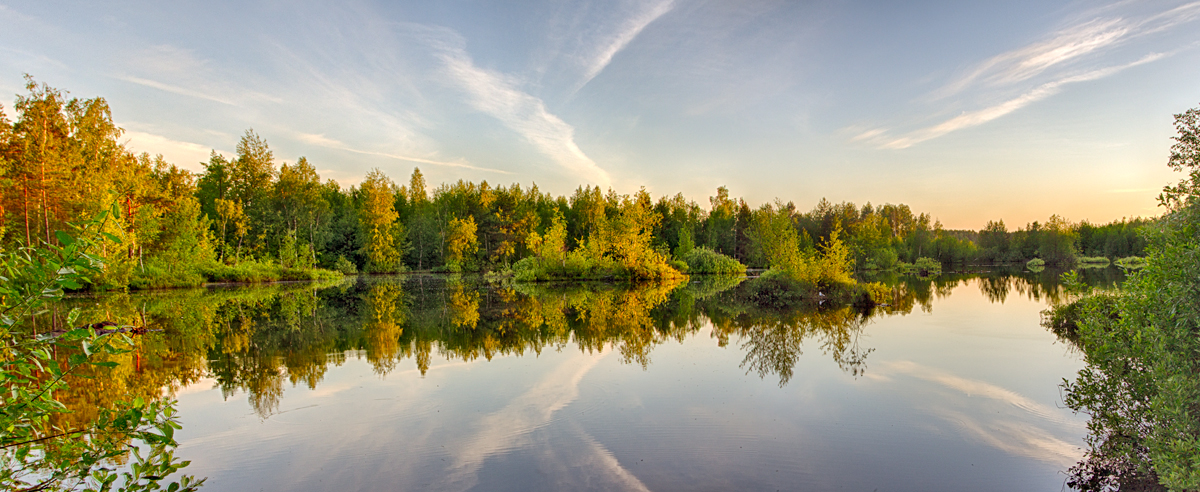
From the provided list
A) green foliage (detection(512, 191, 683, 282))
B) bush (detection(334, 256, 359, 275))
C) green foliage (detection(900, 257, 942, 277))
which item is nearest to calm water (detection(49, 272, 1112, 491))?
green foliage (detection(512, 191, 683, 282))

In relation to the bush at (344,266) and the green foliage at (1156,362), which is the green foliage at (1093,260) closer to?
the bush at (344,266)

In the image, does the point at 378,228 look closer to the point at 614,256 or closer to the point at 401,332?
the point at 614,256

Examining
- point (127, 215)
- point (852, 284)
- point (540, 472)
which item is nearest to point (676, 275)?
point (852, 284)

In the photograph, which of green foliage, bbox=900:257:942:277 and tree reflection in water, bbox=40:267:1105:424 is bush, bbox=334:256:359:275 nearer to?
tree reflection in water, bbox=40:267:1105:424

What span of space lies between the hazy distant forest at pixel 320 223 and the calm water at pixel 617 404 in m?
2.94

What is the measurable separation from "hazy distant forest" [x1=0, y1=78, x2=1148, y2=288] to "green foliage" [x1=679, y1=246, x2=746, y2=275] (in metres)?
0.25

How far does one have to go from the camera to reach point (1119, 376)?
16.0 feet

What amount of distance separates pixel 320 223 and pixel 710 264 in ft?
115

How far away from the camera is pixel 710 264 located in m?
46.8

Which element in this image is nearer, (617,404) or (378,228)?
(617,404)

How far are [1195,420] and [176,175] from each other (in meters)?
45.5

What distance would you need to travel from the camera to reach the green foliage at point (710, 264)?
153 ft

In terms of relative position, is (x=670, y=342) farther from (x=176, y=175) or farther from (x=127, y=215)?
(x=176, y=175)

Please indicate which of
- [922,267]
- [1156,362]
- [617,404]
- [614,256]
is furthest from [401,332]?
[922,267]
